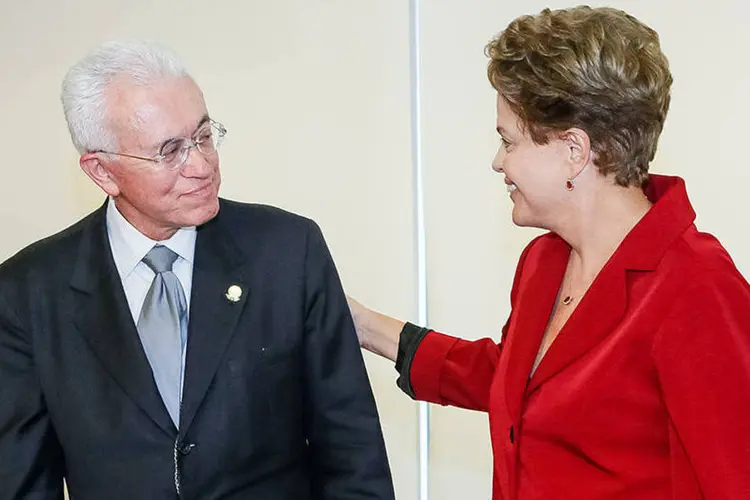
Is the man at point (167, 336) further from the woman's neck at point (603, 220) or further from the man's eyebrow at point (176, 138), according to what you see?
the woman's neck at point (603, 220)

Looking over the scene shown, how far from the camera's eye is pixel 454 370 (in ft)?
6.55

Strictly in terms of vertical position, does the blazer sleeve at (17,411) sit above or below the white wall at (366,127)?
below

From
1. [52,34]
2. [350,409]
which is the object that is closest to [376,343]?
[350,409]

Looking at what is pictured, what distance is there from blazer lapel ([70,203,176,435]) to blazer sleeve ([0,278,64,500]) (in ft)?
0.34

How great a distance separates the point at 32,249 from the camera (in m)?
1.76

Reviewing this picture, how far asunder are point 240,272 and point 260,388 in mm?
200

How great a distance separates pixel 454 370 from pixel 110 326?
0.69 m

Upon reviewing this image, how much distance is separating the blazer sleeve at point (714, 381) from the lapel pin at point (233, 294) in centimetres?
70

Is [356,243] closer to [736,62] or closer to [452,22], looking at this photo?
[452,22]

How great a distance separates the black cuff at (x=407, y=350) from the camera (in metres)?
2.05

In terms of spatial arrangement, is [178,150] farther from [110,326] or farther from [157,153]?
[110,326]

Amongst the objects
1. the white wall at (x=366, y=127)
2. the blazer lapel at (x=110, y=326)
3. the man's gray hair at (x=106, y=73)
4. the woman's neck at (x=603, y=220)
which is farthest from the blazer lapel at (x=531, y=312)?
the white wall at (x=366, y=127)

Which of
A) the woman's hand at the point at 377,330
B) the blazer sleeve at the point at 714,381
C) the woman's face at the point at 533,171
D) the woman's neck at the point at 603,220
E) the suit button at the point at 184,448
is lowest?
the suit button at the point at 184,448

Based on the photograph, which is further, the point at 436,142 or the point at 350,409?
the point at 436,142
